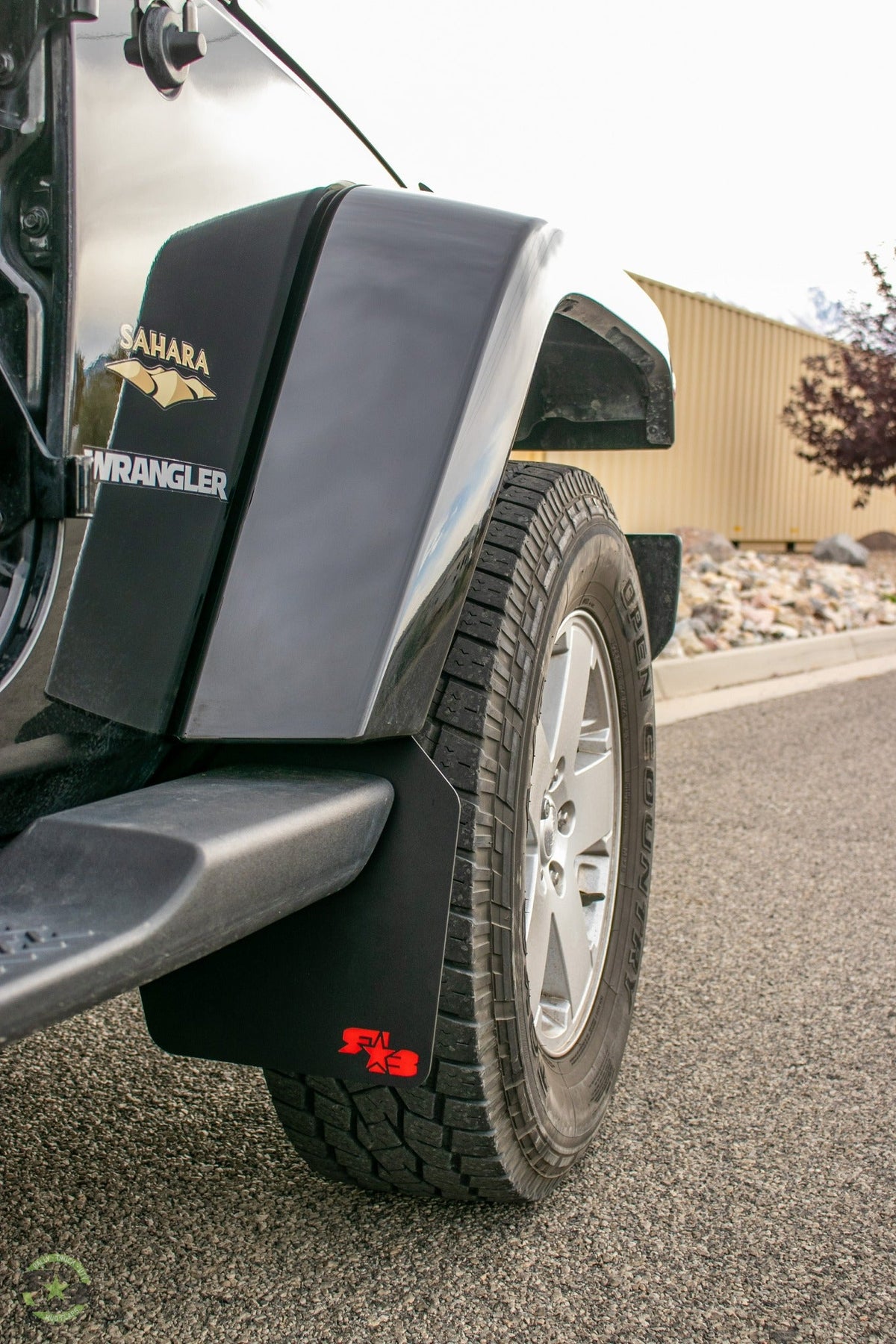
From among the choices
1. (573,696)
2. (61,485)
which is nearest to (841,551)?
(573,696)

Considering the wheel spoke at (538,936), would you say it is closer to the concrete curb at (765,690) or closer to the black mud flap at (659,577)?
the black mud flap at (659,577)

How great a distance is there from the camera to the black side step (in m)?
0.92

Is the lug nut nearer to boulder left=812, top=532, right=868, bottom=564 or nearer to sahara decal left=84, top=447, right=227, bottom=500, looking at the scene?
sahara decal left=84, top=447, right=227, bottom=500

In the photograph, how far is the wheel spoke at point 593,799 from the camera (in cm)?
191

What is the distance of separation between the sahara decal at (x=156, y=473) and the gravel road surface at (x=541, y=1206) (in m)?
0.96

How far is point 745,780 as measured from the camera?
15.4 feet

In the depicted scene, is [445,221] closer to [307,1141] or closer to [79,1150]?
[307,1141]

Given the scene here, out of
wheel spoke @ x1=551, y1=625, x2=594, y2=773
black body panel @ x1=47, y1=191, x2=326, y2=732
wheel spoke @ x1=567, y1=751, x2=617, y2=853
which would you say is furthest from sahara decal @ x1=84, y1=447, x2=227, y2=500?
wheel spoke @ x1=567, y1=751, x2=617, y2=853

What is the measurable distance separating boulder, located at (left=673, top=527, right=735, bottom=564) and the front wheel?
10617mm

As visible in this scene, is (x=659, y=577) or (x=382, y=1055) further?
(x=659, y=577)

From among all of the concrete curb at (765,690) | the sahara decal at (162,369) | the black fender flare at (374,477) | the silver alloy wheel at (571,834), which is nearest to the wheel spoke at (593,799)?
the silver alloy wheel at (571,834)

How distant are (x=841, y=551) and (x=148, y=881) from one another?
14506 millimetres

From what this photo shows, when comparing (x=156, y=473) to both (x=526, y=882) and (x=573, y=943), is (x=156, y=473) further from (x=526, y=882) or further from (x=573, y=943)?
(x=573, y=943)

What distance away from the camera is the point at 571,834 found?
74.5 inches
